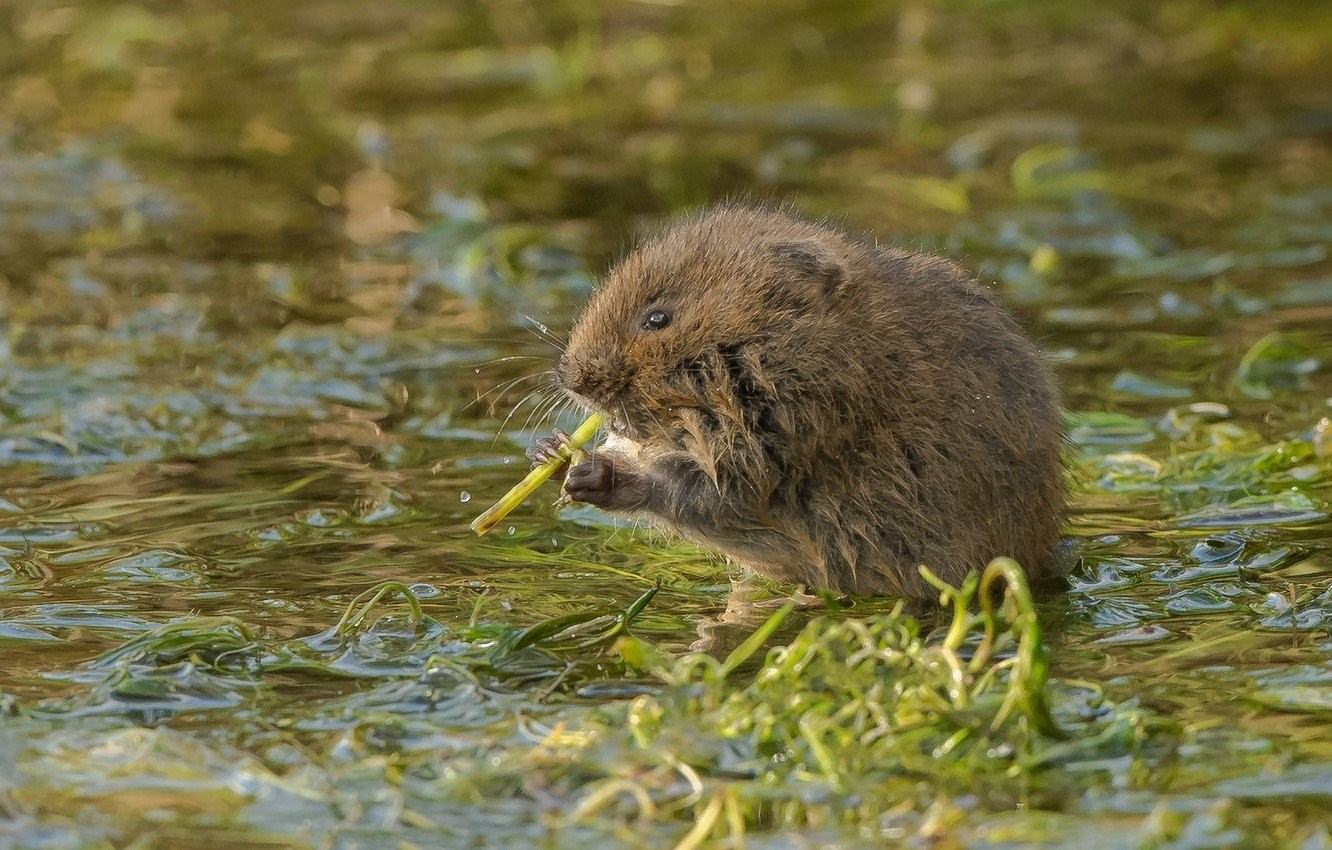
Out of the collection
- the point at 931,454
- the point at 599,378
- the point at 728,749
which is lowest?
the point at 728,749

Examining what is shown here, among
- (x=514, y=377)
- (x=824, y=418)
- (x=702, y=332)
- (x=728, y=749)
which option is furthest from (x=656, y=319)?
(x=514, y=377)

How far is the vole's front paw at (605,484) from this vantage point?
5.80 m

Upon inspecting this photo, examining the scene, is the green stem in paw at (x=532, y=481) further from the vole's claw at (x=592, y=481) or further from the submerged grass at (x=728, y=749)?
the submerged grass at (x=728, y=749)

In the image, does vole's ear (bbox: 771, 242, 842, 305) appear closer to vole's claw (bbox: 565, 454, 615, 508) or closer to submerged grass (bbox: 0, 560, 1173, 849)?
vole's claw (bbox: 565, 454, 615, 508)

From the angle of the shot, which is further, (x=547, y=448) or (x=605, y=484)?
(x=547, y=448)

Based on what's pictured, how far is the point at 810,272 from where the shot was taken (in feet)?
19.1

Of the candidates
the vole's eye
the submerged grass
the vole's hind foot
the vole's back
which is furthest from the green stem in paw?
the submerged grass

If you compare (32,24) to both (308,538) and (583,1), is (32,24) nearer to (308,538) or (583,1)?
(583,1)

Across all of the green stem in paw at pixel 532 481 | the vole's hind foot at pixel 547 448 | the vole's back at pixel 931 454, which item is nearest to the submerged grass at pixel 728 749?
the vole's back at pixel 931 454

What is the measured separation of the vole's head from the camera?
5.79 meters

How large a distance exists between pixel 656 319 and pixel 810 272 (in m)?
0.48

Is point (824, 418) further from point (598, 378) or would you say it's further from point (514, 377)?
point (514, 377)

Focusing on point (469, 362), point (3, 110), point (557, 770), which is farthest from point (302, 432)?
point (3, 110)

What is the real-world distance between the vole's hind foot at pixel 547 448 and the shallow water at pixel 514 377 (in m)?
0.37
